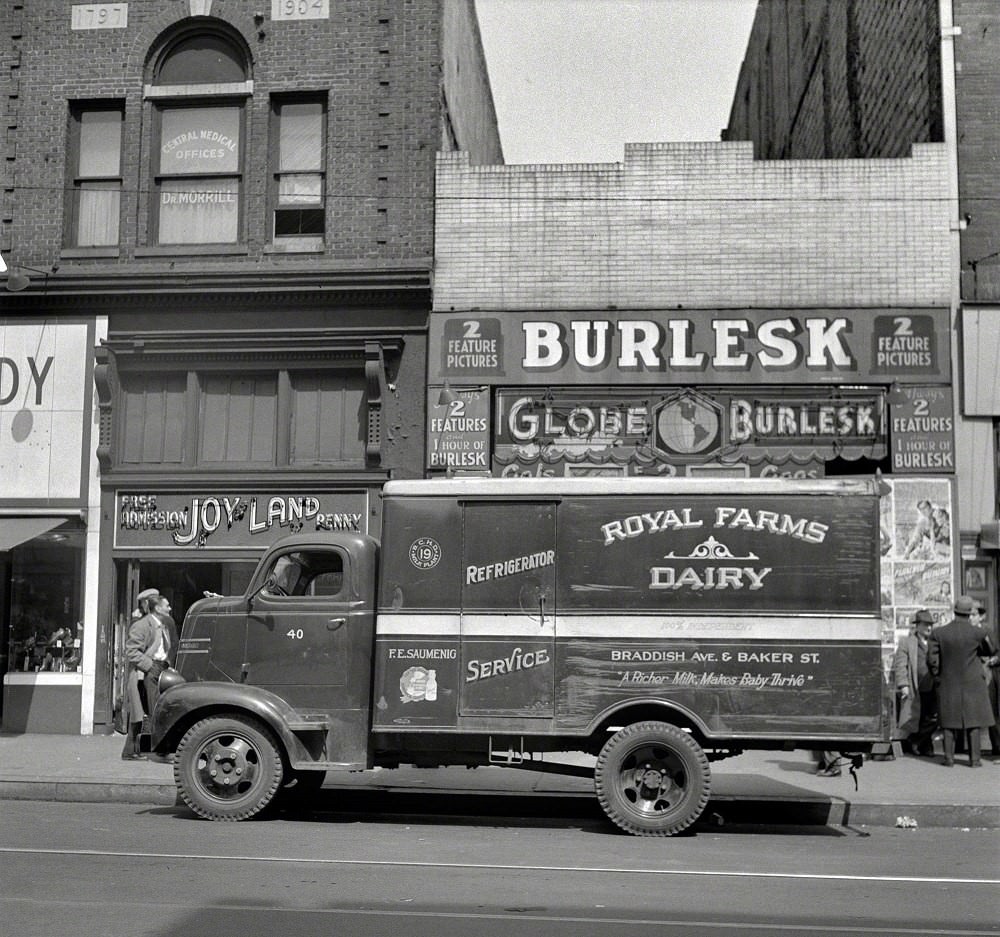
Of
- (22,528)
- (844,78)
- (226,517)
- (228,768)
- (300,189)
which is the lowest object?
(228,768)

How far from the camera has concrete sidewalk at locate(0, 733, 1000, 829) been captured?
35.9 ft

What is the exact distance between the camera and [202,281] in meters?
16.5

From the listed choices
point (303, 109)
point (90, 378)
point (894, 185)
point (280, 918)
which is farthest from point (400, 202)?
point (280, 918)

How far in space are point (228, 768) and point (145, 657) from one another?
4.28 m

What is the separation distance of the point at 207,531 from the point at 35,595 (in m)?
2.60

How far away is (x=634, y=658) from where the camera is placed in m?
10.2

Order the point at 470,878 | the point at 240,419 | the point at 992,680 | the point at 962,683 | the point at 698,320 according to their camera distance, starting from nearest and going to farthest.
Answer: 1. the point at 470,878
2. the point at 962,683
3. the point at 992,680
4. the point at 698,320
5. the point at 240,419

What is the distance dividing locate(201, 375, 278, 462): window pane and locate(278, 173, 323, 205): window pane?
2429 mm

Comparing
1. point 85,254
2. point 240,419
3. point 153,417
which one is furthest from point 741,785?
point 85,254

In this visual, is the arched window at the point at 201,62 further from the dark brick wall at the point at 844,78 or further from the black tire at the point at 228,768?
the black tire at the point at 228,768

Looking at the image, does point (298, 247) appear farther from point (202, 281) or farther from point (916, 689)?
point (916, 689)

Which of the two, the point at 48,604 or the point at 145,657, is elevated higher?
the point at 48,604

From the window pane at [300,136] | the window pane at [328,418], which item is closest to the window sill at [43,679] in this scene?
the window pane at [328,418]

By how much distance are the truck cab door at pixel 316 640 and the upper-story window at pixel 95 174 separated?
8369 mm
